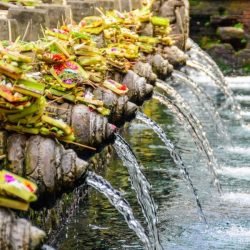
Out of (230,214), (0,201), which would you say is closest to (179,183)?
(230,214)

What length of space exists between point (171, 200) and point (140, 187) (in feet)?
2.74

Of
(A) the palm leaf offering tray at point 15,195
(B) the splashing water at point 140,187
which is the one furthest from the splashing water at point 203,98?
(A) the palm leaf offering tray at point 15,195

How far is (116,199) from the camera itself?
916cm

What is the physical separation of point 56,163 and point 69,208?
155 inches

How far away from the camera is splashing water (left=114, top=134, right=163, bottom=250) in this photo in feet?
34.3

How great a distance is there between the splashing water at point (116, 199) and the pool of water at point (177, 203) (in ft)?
1.58

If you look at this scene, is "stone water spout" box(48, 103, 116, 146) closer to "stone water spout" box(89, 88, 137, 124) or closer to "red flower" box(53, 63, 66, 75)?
"red flower" box(53, 63, 66, 75)

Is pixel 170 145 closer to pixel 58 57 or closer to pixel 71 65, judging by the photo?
pixel 71 65

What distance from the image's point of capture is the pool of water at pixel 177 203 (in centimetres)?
1029

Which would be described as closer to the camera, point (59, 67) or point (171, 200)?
point (59, 67)

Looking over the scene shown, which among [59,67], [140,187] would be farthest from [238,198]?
[59,67]

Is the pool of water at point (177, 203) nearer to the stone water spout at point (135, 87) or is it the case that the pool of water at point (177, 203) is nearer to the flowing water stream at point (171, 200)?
the flowing water stream at point (171, 200)

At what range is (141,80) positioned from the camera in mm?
11508

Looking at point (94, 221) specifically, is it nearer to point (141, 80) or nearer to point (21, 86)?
point (141, 80)
